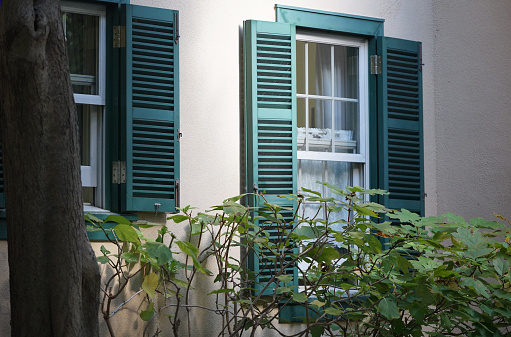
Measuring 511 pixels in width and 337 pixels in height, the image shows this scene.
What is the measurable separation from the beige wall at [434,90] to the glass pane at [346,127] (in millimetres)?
662

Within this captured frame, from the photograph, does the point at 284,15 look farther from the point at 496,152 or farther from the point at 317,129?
the point at 496,152

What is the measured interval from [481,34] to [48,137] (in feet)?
15.7

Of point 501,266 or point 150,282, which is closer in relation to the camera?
point 501,266

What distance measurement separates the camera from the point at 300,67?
19.6 ft

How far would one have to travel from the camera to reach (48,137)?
3.04 m

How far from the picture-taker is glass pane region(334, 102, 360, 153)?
6.06 meters

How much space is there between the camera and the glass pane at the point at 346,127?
19.9 ft

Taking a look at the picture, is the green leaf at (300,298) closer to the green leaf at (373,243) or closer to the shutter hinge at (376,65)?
the green leaf at (373,243)

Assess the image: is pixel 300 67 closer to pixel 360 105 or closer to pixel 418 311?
pixel 360 105

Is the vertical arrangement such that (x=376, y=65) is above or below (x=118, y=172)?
above

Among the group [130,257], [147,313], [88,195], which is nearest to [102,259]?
[130,257]

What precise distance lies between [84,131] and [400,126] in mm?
2563

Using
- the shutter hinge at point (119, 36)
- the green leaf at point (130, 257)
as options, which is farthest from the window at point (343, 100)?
the green leaf at point (130, 257)

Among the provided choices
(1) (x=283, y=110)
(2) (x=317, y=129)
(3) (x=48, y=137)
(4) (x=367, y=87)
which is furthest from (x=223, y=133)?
(3) (x=48, y=137)
